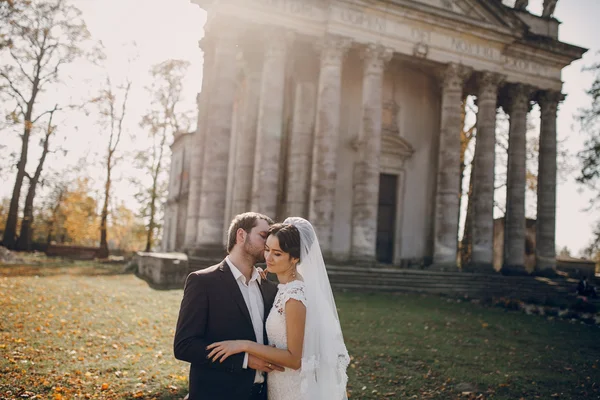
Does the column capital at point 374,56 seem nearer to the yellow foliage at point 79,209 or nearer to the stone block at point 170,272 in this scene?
the stone block at point 170,272

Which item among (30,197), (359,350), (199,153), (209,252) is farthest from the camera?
(30,197)

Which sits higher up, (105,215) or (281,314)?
(105,215)

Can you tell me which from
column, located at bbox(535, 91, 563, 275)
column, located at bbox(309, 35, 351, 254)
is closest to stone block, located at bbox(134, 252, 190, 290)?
column, located at bbox(309, 35, 351, 254)

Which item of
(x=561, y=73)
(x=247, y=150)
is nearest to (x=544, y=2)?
(x=561, y=73)

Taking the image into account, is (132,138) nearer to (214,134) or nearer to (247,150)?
(247,150)

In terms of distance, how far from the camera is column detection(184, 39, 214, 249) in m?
19.7

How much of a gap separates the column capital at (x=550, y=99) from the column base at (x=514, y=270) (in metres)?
7.74

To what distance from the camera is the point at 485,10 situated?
20.5 meters

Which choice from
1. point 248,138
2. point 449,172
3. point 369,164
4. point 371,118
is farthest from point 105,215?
point 449,172

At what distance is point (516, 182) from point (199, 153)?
14614mm

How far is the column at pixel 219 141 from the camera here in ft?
57.4

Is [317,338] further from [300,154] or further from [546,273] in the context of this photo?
[546,273]

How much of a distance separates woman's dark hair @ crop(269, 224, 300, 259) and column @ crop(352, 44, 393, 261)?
48.7ft

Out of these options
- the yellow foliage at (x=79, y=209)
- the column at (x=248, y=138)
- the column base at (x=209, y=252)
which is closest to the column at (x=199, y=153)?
the column at (x=248, y=138)
